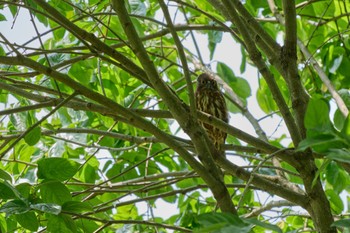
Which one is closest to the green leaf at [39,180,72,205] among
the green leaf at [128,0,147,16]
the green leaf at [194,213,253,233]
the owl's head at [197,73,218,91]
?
the green leaf at [194,213,253,233]

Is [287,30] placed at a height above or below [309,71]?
below

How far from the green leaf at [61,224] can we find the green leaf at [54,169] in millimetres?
149

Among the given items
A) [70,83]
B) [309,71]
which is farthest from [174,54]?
[70,83]

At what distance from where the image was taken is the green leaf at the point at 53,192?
2.21m

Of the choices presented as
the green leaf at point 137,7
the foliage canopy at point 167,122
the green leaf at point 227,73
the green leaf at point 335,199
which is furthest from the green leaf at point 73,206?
the green leaf at point 227,73

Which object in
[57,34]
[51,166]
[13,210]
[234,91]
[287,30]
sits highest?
[57,34]

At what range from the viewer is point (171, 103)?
245 cm

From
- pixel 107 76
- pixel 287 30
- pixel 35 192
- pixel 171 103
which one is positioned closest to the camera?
pixel 35 192

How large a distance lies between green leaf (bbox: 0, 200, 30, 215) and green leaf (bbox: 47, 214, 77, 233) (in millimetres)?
274

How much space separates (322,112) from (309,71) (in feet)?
10.6

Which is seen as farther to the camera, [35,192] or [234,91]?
[234,91]

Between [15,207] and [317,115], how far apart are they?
2.92 ft

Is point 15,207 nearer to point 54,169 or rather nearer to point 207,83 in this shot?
point 54,169

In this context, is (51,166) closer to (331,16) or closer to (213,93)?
(331,16)
